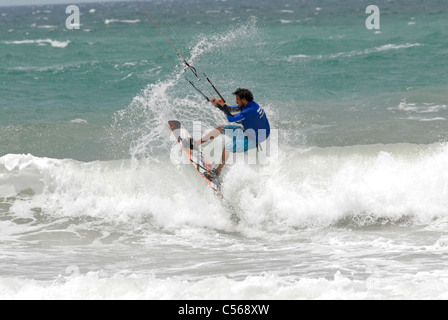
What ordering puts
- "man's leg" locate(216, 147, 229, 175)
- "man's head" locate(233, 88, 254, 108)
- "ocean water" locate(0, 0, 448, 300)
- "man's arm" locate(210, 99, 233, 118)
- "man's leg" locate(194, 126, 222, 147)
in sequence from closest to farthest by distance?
"ocean water" locate(0, 0, 448, 300), "man's arm" locate(210, 99, 233, 118), "man's head" locate(233, 88, 254, 108), "man's leg" locate(194, 126, 222, 147), "man's leg" locate(216, 147, 229, 175)

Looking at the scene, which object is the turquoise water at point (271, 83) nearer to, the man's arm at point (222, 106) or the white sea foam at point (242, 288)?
the man's arm at point (222, 106)

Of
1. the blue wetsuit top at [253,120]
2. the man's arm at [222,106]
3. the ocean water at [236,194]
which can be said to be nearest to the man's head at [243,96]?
the blue wetsuit top at [253,120]

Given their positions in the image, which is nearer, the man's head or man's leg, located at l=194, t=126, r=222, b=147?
the man's head

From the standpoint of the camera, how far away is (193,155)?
9930mm

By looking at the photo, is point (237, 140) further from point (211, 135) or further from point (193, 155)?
point (193, 155)

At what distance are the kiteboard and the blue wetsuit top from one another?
1.03 metres

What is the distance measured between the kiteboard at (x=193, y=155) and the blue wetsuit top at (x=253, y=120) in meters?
1.03

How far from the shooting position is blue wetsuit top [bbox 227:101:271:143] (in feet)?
28.9

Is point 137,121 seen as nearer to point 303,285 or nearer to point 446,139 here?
point 446,139

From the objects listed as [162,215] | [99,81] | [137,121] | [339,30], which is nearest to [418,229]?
[162,215]

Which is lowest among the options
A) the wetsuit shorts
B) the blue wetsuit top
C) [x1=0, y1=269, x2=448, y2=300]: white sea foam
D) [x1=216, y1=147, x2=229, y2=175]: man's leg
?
[x1=0, y1=269, x2=448, y2=300]: white sea foam

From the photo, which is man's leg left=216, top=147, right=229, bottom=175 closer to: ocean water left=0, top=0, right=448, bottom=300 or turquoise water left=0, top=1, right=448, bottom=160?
ocean water left=0, top=0, right=448, bottom=300

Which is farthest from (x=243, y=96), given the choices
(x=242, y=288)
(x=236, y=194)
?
(x=242, y=288)

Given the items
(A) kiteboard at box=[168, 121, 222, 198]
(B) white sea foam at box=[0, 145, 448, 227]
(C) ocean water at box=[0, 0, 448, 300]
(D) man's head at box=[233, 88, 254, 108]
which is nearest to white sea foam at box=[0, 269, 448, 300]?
(C) ocean water at box=[0, 0, 448, 300]
